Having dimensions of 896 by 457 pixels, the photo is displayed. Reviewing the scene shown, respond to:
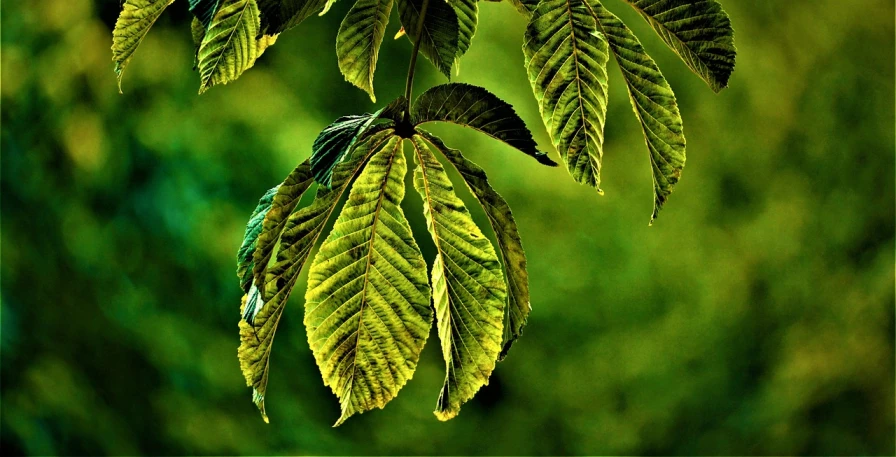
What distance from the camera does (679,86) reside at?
5.25 ft

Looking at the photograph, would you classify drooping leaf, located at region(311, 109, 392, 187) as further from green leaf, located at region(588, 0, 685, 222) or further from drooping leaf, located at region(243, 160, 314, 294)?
green leaf, located at region(588, 0, 685, 222)

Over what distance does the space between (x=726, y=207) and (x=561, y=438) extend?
2.05 feet

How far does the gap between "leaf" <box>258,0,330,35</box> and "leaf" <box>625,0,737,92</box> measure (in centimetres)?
18

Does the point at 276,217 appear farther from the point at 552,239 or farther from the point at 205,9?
the point at 552,239

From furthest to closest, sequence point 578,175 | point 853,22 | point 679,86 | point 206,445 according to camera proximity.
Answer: point 206,445 < point 853,22 < point 679,86 < point 578,175

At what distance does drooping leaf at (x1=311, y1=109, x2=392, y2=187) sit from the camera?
349mm

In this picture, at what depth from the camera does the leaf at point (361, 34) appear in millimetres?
490

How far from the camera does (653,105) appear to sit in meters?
0.39

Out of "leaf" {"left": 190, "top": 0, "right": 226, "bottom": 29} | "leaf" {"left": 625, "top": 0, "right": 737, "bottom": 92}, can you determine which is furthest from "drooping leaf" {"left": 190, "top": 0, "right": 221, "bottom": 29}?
"leaf" {"left": 625, "top": 0, "right": 737, "bottom": 92}

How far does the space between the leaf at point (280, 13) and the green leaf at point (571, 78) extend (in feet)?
0.42

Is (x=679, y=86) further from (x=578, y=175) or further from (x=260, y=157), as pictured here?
(x=578, y=175)

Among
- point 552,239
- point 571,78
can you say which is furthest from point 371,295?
point 552,239

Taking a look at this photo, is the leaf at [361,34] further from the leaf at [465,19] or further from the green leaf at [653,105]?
the green leaf at [653,105]

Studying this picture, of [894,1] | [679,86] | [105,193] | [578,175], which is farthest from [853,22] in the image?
[105,193]
